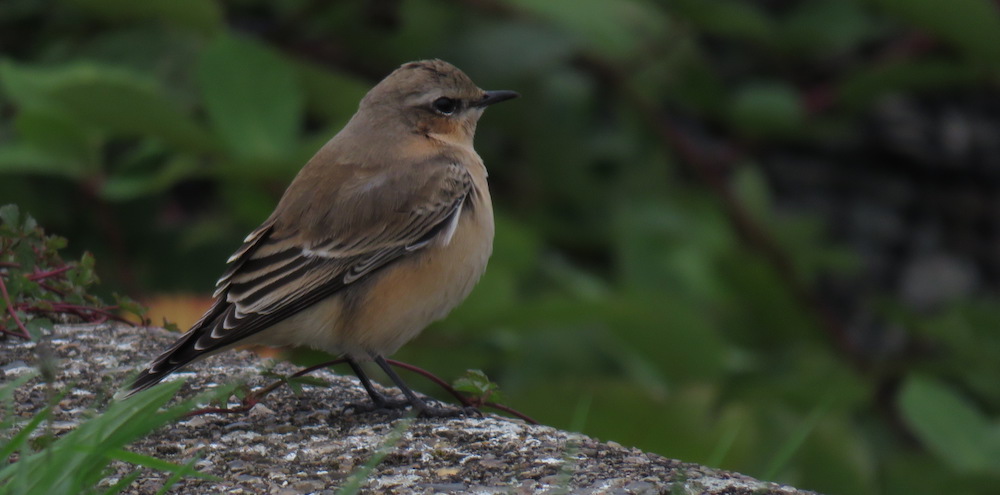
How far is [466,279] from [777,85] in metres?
3.80

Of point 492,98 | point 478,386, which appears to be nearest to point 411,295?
point 478,386

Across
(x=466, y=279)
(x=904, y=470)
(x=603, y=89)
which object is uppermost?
(x=603, y=89)

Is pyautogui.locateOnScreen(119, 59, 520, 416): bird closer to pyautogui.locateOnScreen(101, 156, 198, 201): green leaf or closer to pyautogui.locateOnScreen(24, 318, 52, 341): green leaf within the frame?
pyautogui.locateOnScreen(24, 318, 52, 341): green leaf

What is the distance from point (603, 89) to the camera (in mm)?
7477

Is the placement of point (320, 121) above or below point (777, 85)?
below

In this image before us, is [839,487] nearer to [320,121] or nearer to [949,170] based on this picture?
[320,121]

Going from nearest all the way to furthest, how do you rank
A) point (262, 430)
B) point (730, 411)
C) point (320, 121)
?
point (262, 430) < point (730, 411) < point (320, 121)

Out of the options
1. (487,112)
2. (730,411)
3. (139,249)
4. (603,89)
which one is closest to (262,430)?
(730,411)

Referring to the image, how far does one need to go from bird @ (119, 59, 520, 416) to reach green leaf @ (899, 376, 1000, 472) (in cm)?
218

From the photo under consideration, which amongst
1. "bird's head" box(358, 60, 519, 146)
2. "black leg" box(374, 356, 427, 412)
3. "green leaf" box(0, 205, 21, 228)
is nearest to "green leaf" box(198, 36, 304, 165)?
"bird's head" box(358, 60, 519, 146)

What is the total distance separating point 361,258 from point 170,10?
1.94m

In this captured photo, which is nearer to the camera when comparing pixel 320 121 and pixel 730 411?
pixel 730 411

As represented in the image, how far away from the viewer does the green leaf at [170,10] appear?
18.2ft

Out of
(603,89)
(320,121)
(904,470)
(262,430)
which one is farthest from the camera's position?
(603,89)
